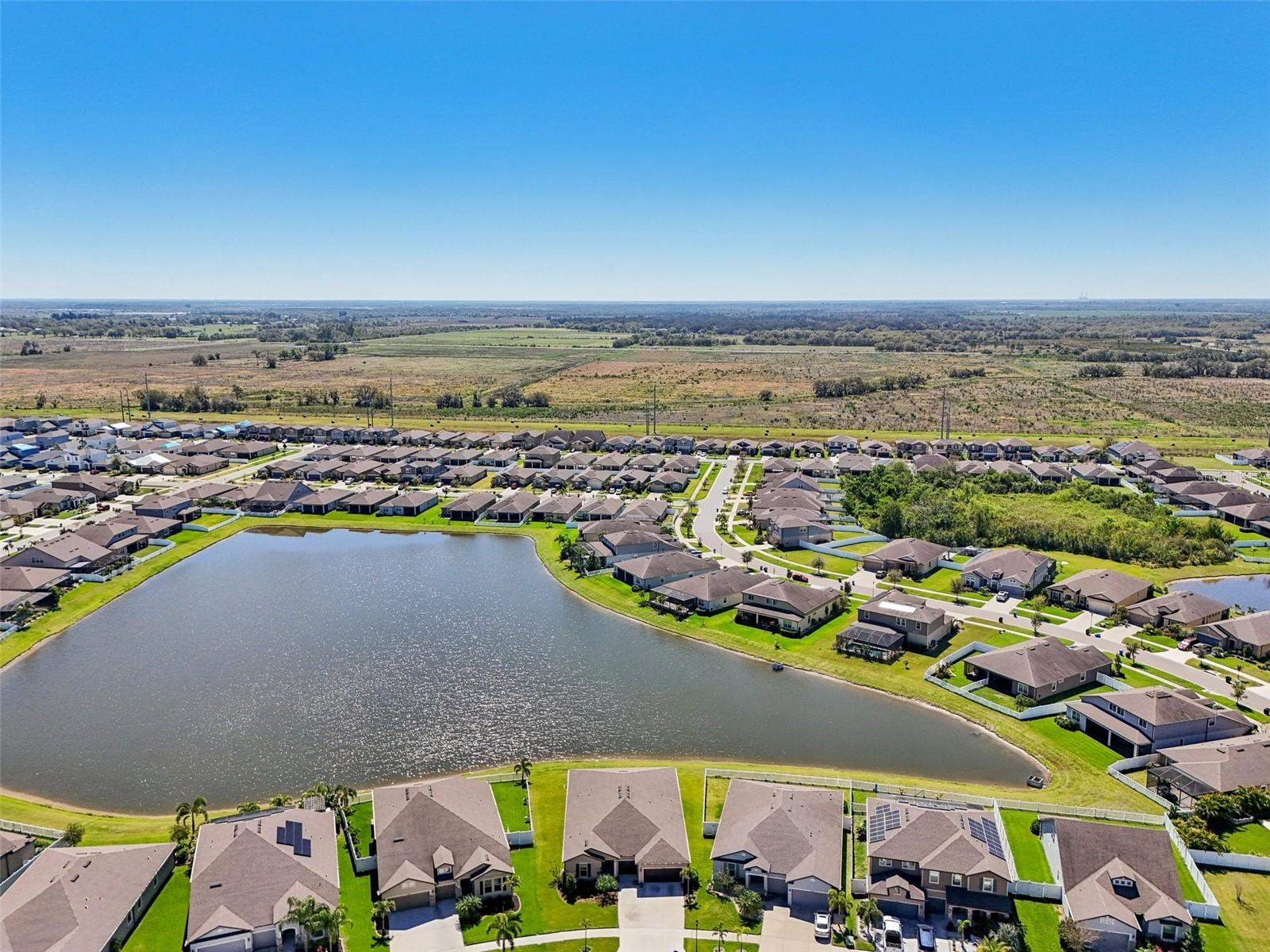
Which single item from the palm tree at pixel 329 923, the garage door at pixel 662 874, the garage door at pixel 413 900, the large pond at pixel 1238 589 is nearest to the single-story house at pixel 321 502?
the garage door at pixel 413 900

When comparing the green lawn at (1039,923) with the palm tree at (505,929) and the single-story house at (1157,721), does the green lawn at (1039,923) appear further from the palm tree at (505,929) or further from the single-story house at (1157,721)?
the palm tree at (505,929)

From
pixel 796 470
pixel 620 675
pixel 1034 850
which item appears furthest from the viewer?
pixel 796 470

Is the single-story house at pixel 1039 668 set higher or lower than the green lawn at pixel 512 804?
higher

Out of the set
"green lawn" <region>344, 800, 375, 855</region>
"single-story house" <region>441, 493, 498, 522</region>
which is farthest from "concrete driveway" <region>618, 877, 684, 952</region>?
"single-story house" <region>441, 493, 498, 522</region>

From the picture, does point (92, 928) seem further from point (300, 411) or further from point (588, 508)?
point (300, 411)

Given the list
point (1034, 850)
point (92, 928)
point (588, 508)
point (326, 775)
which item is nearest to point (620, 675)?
point (326, 775)

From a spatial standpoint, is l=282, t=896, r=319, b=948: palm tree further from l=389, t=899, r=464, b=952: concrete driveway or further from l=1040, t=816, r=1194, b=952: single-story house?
l=1040, t=816, r=1194, b=952: single-story house
